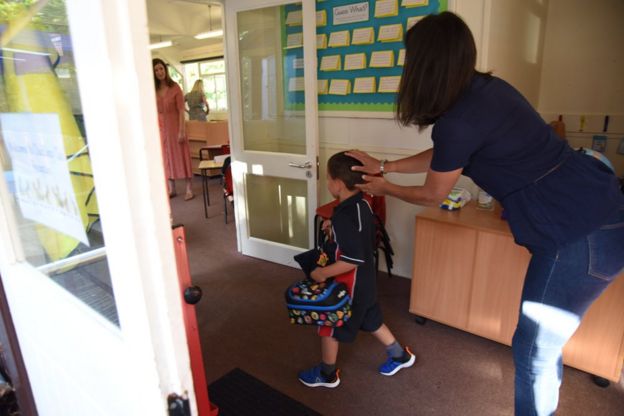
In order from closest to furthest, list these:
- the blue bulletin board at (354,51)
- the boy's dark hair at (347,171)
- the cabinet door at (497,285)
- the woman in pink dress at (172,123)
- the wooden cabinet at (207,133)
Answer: the boy's dark hair at (347,171)
the cabinet door at (497,285)
the blue bulletin board at (354,51)
the woman in pink dress at (172,123)
the wooden cabinet at (207,133)

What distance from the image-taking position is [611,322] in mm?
1783

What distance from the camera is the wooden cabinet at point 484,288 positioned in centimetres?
180

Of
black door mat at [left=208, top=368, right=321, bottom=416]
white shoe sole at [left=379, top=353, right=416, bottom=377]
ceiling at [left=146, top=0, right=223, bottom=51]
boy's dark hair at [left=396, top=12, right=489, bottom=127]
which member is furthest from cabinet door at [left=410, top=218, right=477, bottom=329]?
ceiling at [left=146, top=0, right=223, bottom=51]

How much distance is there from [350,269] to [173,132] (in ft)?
12.7

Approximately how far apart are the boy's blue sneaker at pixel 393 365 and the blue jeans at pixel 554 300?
0.74m

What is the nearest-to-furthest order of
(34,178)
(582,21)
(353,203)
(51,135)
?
(51,135) → (34,178) → (353,203) → (582,21)

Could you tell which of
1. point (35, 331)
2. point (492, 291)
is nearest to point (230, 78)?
point (492, 291)

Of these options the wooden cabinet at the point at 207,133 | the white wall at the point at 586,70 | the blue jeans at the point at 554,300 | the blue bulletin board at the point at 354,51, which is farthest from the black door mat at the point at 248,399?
the wooden cabinet at the point at 207,133

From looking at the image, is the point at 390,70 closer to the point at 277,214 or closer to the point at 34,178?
the point at 277,214

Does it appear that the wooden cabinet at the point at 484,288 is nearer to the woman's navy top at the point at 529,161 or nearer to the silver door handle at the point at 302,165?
the woman's navy top at the point at 529,161

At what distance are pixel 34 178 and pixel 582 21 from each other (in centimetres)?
369

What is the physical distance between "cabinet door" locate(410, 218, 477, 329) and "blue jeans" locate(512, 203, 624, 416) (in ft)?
2.80

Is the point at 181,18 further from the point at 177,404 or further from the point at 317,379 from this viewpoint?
the point at 177,404

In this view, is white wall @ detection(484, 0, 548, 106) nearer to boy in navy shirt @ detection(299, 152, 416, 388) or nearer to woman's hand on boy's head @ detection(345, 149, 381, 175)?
woman's hand on boy's head @ detection(345, 149, 381, 175)
